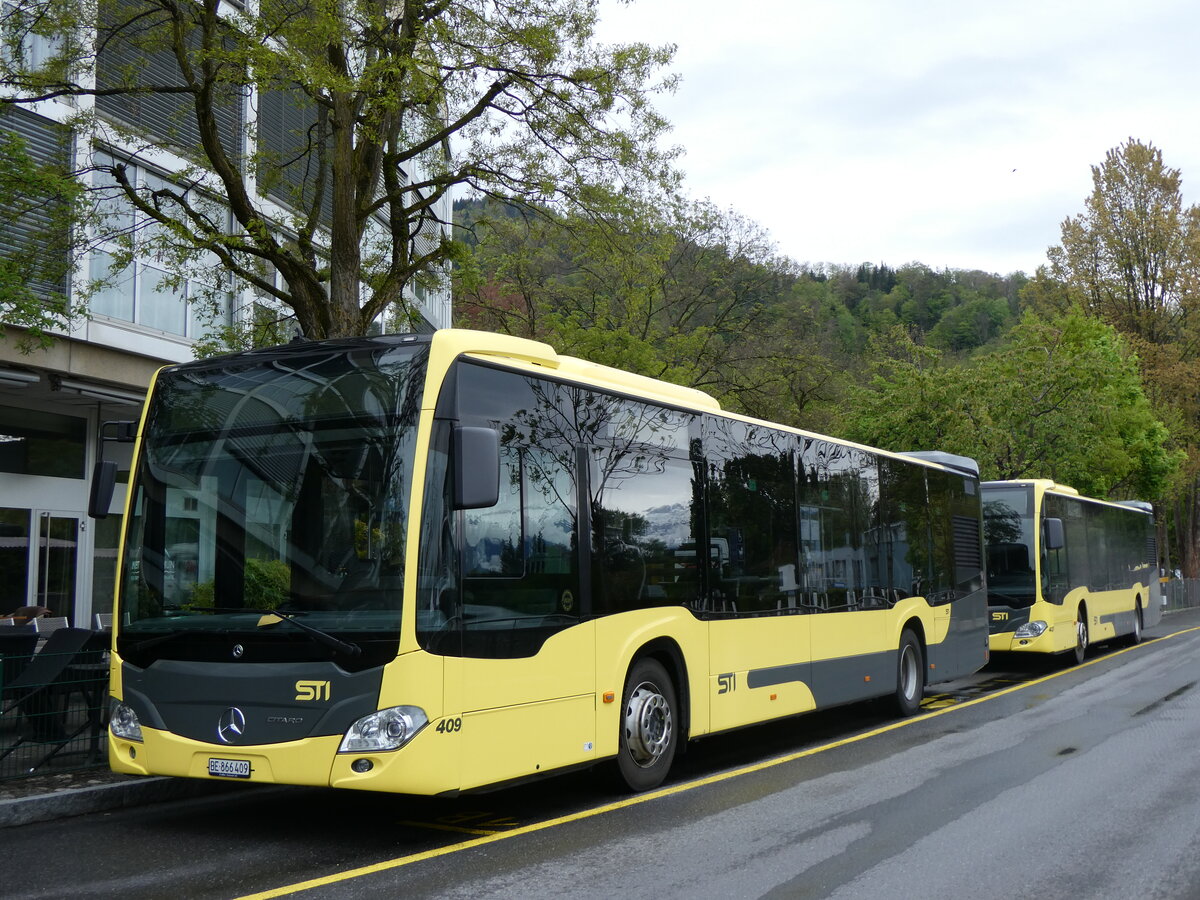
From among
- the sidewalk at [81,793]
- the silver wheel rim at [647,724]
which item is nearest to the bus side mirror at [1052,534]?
the silver wheel rim at [647,724]

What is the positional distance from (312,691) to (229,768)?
2.38 feet

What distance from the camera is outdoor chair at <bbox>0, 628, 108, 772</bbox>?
911 cm

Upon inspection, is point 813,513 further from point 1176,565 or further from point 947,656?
point 1176,565

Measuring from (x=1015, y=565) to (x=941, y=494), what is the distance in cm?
435

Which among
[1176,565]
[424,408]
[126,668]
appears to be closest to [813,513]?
[424,408]

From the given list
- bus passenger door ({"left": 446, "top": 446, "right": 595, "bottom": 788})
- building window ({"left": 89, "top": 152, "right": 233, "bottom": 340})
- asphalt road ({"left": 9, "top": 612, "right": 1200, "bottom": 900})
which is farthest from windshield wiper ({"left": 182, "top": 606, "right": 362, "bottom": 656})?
building window ({"left": 89, "top": 152, "right": 233, "bottom": 340})

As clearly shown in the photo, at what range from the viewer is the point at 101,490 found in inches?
312

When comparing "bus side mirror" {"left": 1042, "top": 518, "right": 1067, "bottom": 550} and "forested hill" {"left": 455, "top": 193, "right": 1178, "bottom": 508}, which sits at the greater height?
"forested hill" {"left": 455, "top": 193, "right": 1178, "bottom": 508}

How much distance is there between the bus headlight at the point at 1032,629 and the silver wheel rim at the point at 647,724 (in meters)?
11.7

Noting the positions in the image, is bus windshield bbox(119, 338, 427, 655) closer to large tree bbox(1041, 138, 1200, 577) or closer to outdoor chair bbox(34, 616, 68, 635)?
outdoor chair bbox(34, 616, 68, 635)

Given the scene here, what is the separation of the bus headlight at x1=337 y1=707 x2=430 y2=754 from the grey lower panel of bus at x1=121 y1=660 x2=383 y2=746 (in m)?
0.07

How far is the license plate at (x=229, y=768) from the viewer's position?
7082 mm

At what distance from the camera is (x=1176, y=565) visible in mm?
77312

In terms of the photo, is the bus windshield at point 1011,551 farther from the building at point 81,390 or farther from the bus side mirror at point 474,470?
the bus side mirror at point 474,470
